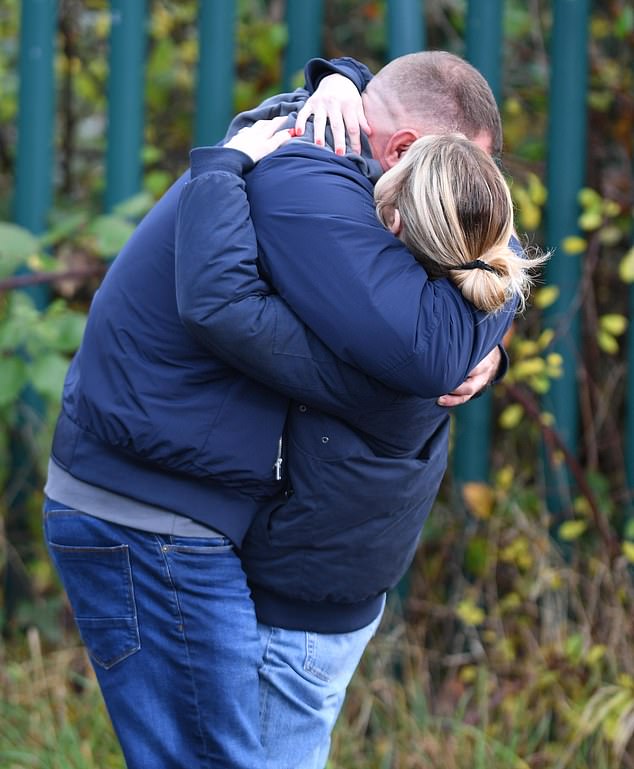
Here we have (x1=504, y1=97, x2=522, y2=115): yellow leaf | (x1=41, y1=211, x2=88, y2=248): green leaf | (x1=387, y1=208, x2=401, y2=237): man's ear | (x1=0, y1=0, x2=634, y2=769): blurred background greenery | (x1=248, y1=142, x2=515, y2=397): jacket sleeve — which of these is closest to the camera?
(x1=248, y1=142, x2=515, y2=397): jacket sleeve

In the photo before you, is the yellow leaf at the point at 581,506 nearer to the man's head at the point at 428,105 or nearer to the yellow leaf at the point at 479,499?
the yellow leaf at the point at 479,499

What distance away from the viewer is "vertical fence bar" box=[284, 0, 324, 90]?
151 inches

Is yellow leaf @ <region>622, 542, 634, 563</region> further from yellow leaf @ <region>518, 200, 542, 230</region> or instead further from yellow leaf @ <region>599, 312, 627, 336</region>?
yellow leaf @ <region>518, 200, 542, 230</region>

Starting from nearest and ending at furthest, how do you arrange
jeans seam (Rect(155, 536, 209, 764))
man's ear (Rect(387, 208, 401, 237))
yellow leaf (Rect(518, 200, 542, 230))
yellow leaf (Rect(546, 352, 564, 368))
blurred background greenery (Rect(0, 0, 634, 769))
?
1. man's ear (Rect(387, 208, 401, 237))
2. jeans seam (Rect(155, 536, 209, 764))
3. blurred background greenery (Rect(0, 0, 634, 769))
4. yellow leaf (Rect(546, 352, 564, 368))
5. yellow leaf (Rect(518, 200, 542, 230))

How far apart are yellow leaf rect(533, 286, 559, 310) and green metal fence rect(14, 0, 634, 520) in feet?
0.10

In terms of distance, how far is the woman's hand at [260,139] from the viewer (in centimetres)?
210

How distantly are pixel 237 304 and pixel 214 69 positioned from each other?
6.87ft

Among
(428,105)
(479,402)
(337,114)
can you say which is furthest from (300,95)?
(479,402)

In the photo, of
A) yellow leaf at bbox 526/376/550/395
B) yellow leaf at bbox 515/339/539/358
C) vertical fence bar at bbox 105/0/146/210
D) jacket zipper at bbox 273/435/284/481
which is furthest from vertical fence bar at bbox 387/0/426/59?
jacket zipper at bbox 273/435/284/481

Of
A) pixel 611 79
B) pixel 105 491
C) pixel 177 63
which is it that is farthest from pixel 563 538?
pixel 177 63

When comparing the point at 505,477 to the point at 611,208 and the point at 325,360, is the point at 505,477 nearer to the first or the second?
the point at 611,208

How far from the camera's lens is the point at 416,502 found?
2270mm

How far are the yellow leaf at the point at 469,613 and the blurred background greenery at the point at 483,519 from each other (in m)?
0.01

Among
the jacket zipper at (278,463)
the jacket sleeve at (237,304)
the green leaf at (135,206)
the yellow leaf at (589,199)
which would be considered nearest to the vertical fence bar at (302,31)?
the green leaf at (135,206)
